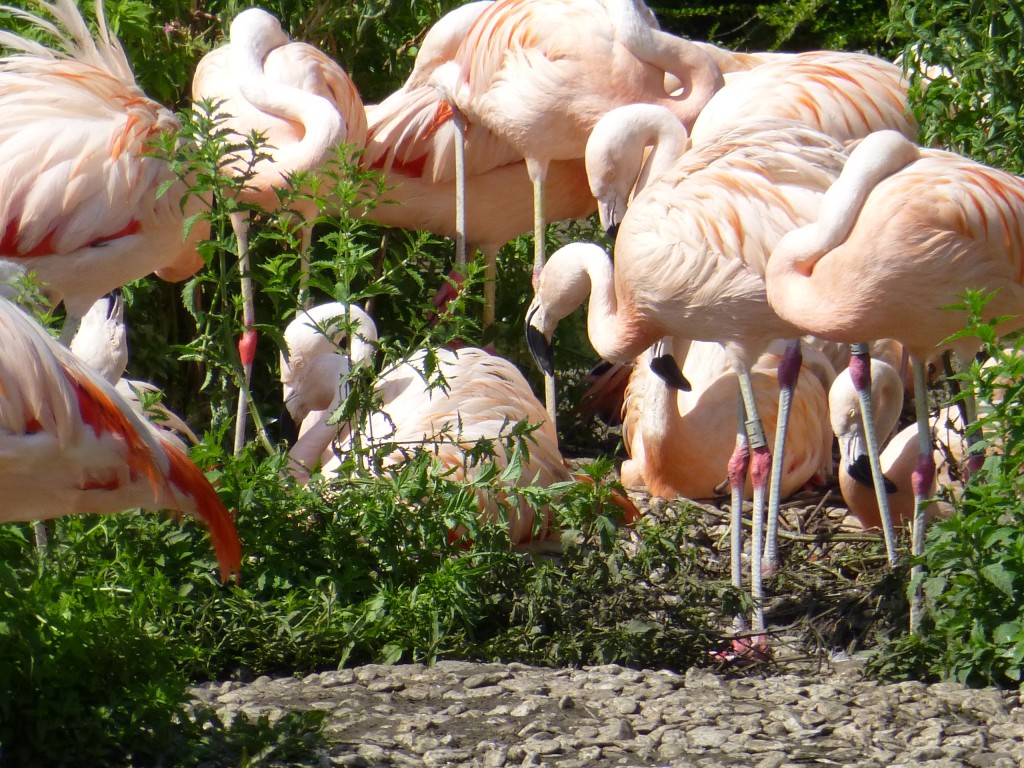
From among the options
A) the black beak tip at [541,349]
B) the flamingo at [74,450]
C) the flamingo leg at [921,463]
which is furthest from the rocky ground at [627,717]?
the black beak tip at [541,349]

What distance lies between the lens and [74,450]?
292 cm

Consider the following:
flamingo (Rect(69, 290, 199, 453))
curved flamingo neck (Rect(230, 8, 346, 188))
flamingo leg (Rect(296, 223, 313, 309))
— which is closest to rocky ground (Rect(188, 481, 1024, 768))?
flamingo leg (Rect(296, 223, 313, 309))

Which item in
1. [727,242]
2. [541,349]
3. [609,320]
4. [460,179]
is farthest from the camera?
[460,179]

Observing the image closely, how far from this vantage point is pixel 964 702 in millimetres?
3328

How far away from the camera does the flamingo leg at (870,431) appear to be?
4.55m

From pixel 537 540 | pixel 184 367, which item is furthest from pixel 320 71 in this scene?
pixel 537 540

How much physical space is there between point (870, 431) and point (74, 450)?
2.59 meters

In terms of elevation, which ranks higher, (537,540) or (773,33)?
(773,33)

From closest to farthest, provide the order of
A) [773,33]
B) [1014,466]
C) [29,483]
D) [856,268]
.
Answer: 1. [29,483]
2. [1014,466]
3. [856,268]
4. [773,33]

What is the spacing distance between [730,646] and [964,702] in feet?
2.78

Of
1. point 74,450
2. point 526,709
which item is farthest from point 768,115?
point 74,450

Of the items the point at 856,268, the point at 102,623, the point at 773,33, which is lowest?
the point at 102,623

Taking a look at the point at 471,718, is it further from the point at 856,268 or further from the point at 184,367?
the point at 184,367

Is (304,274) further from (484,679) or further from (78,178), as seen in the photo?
(484,679)
